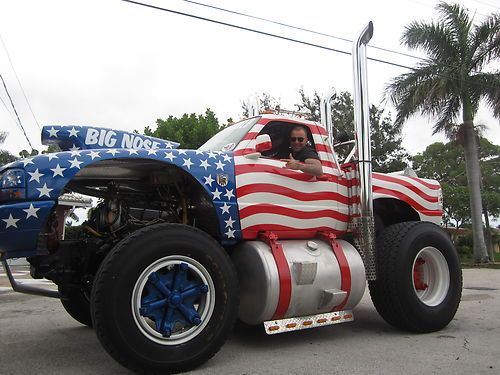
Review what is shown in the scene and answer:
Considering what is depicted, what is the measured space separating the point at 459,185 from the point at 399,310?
32.4 meters

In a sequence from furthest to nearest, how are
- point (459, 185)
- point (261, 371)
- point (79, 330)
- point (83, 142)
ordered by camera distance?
1. point (459, 185)
2. point (79, 330)
3. point (83, 142)
4. point (261, 371)

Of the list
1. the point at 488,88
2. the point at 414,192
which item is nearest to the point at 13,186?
the point at 414,192

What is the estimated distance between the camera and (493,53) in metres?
18.2

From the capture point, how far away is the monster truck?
3719mm

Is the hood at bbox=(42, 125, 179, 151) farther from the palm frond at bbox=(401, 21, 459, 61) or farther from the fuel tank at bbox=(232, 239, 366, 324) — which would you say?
the palm frond at bbox=(401, 21, 459, 61)

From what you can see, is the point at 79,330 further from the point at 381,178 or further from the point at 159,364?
the point at 381,178

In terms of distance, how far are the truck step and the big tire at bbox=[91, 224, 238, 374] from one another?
52 cm

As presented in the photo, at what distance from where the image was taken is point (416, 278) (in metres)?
5.55

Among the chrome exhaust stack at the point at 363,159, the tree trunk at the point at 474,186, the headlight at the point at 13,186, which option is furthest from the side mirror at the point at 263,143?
the tree trunk at the point at 474,186

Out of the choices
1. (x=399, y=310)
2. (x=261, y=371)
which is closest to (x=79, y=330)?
(x=261, y=371)

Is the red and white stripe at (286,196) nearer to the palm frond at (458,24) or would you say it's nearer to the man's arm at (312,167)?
the man's arm at (312,167)

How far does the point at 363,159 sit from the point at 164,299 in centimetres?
262

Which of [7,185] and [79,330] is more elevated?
[7,185]

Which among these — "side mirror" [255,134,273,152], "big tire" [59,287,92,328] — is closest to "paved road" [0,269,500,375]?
"big tire" [59,287,92,328]
